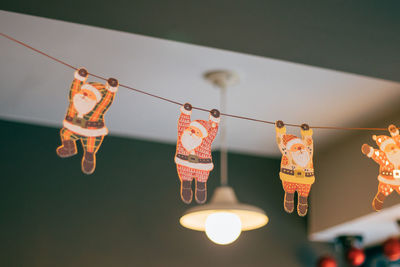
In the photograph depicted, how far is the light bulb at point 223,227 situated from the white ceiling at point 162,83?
26.7 inches

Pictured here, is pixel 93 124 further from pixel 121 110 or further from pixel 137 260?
pixel 137 260

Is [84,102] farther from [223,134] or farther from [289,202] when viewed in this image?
[223,134]

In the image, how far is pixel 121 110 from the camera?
2766mm

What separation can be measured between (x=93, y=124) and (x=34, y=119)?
150 cm

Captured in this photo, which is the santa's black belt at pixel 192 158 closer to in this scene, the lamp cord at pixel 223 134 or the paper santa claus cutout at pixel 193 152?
the paper santa claus cutout at pixel 193 152

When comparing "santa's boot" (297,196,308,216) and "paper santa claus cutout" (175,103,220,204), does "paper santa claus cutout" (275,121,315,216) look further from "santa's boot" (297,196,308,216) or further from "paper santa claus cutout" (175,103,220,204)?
"paper santa claus cutout" (175,103,220,204)

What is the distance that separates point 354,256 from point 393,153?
1.56 m

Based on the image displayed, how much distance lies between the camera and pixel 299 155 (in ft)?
5.68

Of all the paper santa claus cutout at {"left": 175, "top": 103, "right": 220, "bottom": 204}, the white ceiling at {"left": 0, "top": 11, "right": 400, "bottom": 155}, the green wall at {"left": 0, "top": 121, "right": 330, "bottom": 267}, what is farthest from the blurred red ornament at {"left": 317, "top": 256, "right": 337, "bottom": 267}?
the paper santa claus cutout at {"left": 175, "top": 103, "right": 220, "bottom": 204}

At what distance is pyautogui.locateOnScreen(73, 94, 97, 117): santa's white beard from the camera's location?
1.55m

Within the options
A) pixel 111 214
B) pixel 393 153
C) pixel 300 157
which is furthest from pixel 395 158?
pixel 111 214

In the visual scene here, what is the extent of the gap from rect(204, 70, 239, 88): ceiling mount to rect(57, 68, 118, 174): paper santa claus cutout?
790mm

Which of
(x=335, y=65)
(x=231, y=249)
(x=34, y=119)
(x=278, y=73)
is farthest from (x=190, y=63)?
(x=231, y=249)

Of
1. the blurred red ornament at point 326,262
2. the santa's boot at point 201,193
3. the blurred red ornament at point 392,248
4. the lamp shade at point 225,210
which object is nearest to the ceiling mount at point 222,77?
the lamp shade at point 225,210
